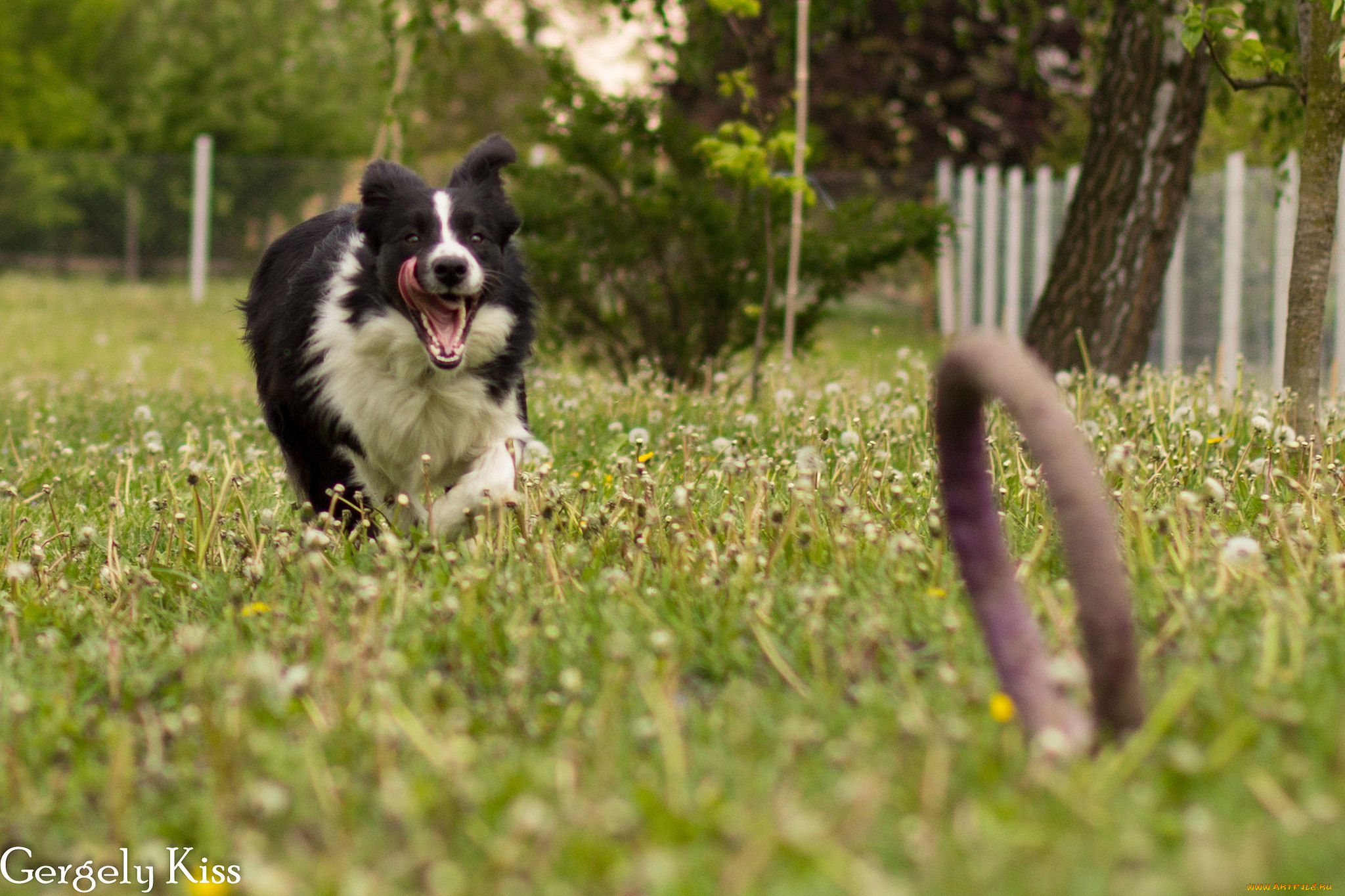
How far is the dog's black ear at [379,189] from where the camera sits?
3855mm

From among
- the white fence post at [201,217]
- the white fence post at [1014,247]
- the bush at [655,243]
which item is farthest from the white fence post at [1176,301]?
the white fence post at [201,217]

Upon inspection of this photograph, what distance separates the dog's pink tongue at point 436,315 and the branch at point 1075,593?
6.56ft

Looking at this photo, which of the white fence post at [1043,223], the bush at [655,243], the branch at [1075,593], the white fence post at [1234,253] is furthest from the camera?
the white fence post at [1043,223]

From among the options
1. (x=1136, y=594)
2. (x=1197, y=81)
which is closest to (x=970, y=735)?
(x=1136, y=594)

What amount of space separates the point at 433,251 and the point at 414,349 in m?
0.37

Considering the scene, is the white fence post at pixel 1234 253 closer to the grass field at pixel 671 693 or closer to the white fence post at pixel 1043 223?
the white fence post at pixel 1043 223

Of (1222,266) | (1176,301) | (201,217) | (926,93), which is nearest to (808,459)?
(1222,266)

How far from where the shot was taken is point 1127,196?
22.2 feet

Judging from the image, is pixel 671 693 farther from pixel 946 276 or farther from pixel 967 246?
pixel 946 276

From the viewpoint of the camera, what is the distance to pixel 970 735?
1.89m

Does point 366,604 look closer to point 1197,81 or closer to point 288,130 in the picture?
point 1197,81

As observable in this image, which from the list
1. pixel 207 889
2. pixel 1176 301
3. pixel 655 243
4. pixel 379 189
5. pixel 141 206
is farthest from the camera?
pixel 141 206

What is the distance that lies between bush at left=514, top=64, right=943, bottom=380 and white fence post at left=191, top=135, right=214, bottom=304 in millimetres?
12137

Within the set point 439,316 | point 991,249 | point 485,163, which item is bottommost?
point 991,249
